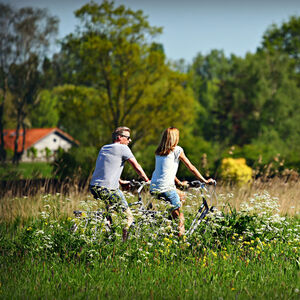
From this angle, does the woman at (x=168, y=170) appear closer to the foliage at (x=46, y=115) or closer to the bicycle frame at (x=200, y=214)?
the bicycle frame at (x=200, y=214)

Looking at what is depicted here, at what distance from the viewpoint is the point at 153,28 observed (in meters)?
26.7

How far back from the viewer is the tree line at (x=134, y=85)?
2595cm

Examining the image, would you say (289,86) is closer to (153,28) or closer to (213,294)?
(153,28)

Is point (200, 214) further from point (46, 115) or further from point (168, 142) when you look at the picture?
point (46, 115)

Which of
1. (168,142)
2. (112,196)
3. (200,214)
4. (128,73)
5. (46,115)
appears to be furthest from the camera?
(46,115)

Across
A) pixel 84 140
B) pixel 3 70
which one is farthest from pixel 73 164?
pixel 3 70

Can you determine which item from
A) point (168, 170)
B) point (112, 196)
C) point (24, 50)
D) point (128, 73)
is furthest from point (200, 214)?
point (24, 50)

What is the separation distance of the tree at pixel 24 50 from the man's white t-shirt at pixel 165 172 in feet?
92.1

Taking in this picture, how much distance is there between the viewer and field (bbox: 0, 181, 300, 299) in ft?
13.9

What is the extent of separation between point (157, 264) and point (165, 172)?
1.31 metres

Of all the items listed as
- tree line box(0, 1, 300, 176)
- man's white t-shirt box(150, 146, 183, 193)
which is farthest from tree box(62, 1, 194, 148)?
man's white t-shirt box(150, 146, 183, 193)

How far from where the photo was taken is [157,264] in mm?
5105

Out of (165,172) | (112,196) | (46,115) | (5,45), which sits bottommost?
(112,196)

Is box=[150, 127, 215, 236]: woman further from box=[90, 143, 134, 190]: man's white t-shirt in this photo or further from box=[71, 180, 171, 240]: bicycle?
box=[90, 143, 134, 190]: man's white t-shirt
